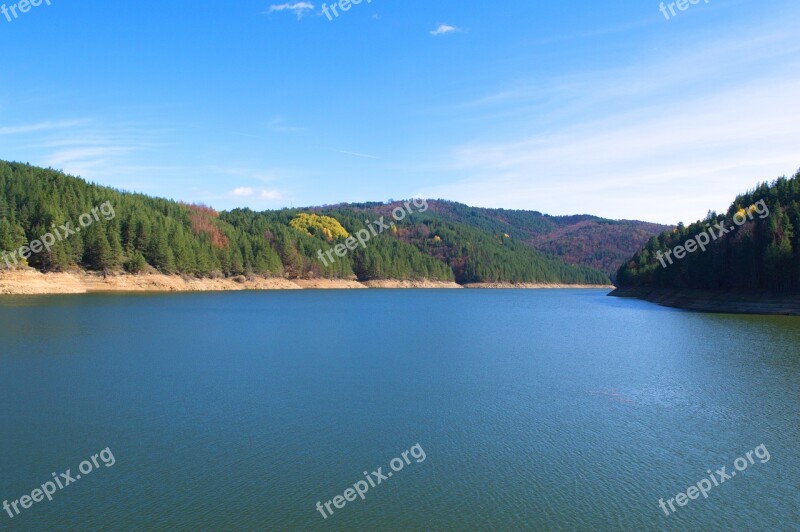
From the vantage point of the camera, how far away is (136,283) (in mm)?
64438

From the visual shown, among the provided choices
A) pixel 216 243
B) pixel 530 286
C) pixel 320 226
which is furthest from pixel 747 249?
pixel 320 226

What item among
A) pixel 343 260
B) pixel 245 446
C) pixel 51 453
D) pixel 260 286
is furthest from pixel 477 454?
pixel 343 260

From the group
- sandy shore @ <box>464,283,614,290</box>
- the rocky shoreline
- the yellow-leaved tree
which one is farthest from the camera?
sandy shore @ <box>464,283,614,290</box>

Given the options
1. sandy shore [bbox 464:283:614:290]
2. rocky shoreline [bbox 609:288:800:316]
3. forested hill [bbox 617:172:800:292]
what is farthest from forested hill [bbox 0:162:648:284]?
rocky shoreline [bbox 609:288:800:316]

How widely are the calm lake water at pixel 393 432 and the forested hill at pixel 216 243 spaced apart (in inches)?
1657

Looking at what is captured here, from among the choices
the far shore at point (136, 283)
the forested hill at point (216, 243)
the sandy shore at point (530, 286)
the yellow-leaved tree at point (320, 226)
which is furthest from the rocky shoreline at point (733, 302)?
the yellow-leaved tree at point (320, 226)

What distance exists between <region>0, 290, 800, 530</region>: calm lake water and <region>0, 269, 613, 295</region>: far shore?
32.5 meters

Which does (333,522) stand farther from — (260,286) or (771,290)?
(260,286)

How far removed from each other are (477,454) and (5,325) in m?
28.8

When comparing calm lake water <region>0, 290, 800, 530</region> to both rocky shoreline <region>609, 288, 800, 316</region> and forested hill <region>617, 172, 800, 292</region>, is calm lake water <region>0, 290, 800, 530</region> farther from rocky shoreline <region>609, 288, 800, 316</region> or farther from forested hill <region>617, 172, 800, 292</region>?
forested hill <region>617, 172, 800, 292</region>

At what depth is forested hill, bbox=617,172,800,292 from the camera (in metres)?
44.5

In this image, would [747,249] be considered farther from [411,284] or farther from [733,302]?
[411,284]

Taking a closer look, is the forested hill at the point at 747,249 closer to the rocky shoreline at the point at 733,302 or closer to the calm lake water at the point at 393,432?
the rocky shoreline at the point at 733,302

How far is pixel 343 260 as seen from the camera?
111m
